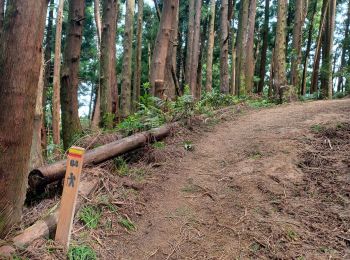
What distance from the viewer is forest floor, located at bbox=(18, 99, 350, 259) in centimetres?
373

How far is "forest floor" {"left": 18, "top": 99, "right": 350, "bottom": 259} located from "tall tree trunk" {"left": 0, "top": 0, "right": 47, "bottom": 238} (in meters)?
0.74

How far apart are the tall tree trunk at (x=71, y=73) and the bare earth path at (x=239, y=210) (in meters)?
2.29

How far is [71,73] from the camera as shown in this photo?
670cm

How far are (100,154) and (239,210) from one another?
224 centimetres

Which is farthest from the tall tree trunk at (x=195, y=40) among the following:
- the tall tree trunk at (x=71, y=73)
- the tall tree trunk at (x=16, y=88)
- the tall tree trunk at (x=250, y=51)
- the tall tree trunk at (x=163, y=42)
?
the tall tree trunk at (x=16, y=88)

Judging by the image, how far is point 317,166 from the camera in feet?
16.4

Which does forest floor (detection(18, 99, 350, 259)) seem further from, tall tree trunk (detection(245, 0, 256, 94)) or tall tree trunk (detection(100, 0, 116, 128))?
tall tree trunk (detection(245, 0, 256, 94))

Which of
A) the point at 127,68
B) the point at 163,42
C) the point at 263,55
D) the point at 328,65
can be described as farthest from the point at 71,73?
the point at 263,55

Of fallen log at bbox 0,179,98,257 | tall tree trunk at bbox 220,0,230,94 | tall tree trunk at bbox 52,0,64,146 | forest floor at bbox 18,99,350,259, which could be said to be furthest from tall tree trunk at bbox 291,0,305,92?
fallen log at bbox 0,179,98,257

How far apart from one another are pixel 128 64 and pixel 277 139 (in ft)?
24.5

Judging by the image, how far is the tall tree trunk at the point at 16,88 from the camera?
326 centimetres

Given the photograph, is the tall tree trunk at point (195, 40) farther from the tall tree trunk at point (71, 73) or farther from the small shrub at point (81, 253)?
the small shrub at point (81, 253)

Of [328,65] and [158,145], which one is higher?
[328,65]

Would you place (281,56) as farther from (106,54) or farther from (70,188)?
(70,188)
